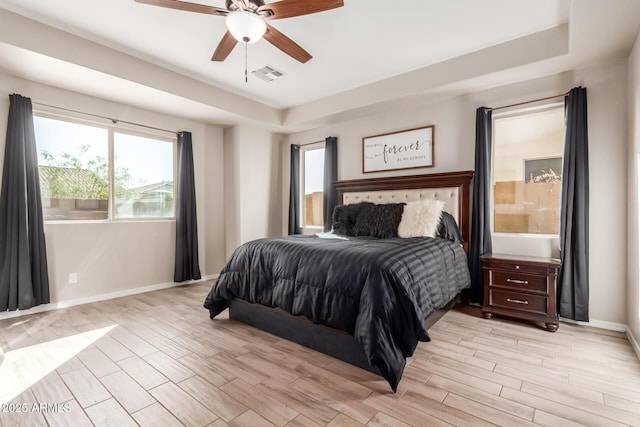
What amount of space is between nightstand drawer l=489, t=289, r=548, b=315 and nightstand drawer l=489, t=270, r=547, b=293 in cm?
7

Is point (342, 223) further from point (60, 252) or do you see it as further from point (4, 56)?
point (4, 56)

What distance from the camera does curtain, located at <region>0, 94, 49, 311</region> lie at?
10.1 ft

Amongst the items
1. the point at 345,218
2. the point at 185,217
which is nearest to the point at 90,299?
the point at 185,217

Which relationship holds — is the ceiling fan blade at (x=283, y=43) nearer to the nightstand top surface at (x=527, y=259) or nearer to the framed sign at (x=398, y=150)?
the framed sign at (x=398, y=150)

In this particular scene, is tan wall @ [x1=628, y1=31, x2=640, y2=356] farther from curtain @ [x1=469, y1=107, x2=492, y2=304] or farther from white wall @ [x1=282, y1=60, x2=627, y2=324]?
curtain @ [x1=469, y1=107, x2=492, y2=304]

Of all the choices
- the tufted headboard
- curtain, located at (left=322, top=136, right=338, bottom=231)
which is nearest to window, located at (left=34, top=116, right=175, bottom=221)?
curtain, located at (left=322, top=136, right=338, bottom=231)

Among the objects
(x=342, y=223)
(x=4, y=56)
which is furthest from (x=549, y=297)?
(x=4, y=56)

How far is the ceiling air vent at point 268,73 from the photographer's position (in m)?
3.58

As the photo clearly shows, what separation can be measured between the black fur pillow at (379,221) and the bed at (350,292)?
6cm

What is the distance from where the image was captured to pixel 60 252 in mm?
3490

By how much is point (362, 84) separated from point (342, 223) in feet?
6.07

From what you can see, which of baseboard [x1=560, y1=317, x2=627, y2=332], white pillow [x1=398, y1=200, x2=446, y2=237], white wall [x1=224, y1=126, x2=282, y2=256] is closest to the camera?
baseboard [x1=560, y1=317, x2=627, y2=332]

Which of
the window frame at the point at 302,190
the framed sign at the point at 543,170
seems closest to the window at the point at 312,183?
the window frame at the point at 302,190

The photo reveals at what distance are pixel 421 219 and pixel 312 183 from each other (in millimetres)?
2433
